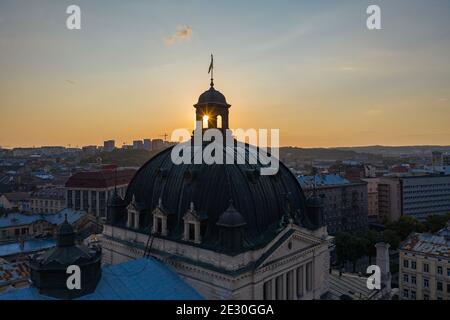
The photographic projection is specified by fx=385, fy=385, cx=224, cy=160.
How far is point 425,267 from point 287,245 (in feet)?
134

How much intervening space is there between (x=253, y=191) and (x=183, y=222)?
636 cm

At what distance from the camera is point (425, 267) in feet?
200

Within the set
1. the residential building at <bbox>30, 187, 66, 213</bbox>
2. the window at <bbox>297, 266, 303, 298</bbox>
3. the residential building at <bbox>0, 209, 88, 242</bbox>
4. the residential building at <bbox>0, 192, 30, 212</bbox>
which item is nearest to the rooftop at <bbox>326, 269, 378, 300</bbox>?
the window at <bbox>297, 266, 303, 298</bbox>

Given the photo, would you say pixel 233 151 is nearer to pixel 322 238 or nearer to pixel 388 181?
pixel 322 238

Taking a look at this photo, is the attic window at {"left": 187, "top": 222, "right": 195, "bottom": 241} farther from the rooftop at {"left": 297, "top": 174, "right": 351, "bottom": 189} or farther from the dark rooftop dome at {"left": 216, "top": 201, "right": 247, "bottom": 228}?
the rooftop at {"left": 297, "top": 174, "right": 351, "bottom": 189}

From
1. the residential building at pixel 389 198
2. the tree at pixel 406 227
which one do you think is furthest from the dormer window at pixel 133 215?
the residential building at pixel 389 198

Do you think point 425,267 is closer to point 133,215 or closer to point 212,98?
point 212,98

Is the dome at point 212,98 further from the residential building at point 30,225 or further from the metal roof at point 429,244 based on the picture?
the residential building at point 30,225

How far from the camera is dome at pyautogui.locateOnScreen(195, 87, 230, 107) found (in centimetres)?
3731

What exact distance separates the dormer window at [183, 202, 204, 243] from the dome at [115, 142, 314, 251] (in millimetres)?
596

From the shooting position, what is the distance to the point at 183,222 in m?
32.0

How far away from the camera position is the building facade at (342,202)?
112 m
